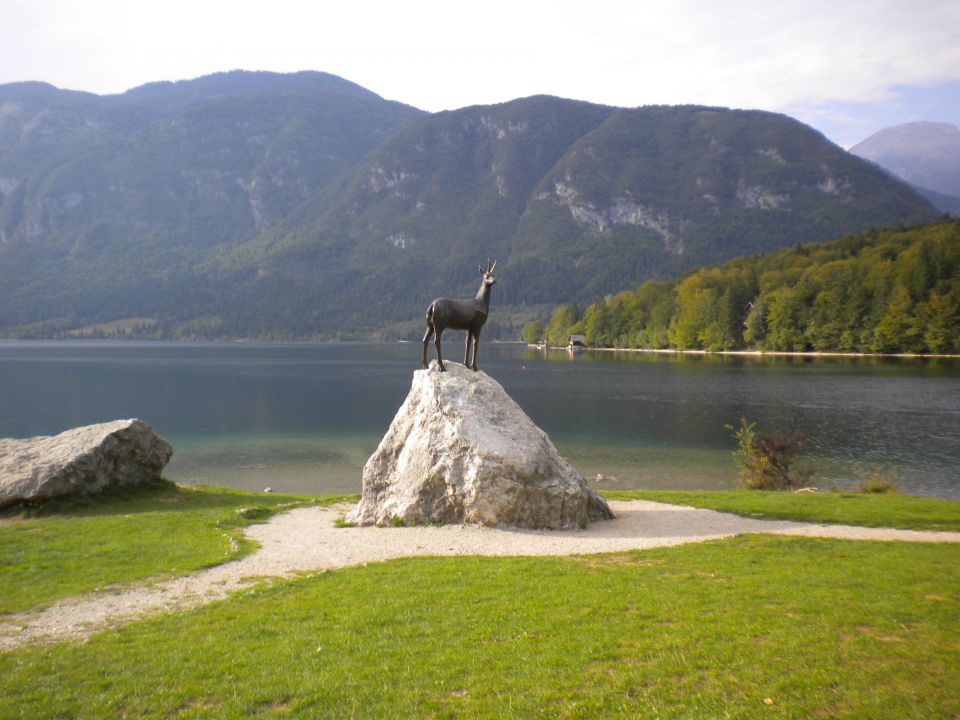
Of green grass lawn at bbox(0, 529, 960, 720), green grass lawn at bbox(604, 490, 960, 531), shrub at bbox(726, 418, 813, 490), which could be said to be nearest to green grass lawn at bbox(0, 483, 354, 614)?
green grass lawn at bbox(0, 529, 960, 720)

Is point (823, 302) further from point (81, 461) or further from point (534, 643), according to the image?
point (534, 643)

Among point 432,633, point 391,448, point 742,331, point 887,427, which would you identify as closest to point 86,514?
point 391,448

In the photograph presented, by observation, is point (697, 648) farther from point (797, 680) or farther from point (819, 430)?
point (819, 430)

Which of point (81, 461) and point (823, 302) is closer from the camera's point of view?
point (81, 461)

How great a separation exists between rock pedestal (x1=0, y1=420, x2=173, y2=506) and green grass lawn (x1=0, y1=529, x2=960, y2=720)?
12821 millimetres

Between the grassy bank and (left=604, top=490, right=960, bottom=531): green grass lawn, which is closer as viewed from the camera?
the grassy bank

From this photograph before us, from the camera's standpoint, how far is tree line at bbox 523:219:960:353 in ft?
338

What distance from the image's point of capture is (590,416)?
52750 mm

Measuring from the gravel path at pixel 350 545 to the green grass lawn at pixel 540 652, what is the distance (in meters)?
0.98

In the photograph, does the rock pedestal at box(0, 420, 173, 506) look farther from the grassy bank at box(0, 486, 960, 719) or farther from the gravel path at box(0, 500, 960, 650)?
the grassy bank at box(0, 486, 960, 719)

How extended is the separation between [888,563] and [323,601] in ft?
34.2

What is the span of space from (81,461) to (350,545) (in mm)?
11432

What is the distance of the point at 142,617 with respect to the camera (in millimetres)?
10000

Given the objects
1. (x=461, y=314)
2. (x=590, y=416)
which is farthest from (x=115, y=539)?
(x=590, y=416)
